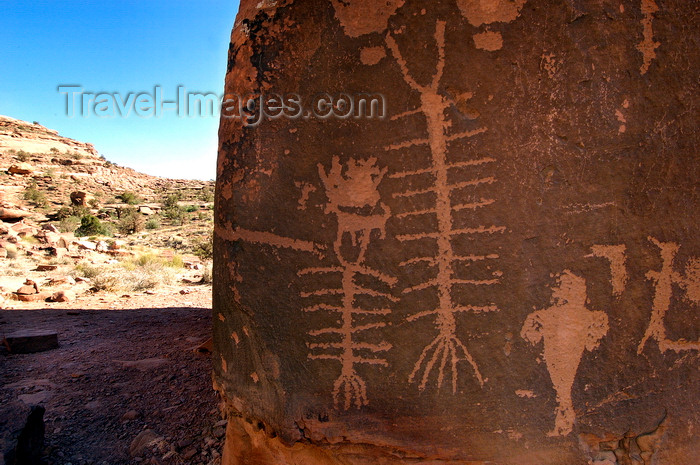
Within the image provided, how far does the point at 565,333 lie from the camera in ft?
4.69

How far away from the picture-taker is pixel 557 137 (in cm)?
141

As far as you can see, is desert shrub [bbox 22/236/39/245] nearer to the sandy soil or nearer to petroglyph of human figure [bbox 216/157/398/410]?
the sandy soil

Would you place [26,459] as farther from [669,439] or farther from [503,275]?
[669,439]

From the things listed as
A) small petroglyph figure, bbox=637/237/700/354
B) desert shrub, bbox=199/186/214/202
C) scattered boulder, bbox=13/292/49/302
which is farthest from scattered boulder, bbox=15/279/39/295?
desert shrub, bbox=199/186/214/202

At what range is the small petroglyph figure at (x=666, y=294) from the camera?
4.61ft

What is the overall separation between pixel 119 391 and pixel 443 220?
7.61ft

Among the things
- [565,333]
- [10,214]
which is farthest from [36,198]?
[565,333]

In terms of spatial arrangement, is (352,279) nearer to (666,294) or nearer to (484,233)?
(484,233)

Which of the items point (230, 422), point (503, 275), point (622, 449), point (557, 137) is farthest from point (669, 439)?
point (230, 422)

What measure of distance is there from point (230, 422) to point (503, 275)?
1.21 meters

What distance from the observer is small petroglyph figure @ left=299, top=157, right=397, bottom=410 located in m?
1.47

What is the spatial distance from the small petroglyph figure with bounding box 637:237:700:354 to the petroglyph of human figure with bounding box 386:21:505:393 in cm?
52

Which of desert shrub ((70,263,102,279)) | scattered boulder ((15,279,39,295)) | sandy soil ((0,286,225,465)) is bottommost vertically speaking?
sandy soil ((0,286,225,465))

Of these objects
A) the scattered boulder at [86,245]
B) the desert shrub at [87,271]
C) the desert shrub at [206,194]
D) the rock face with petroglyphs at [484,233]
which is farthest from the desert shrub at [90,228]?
the rock face with petroglyphs at [484,233]
